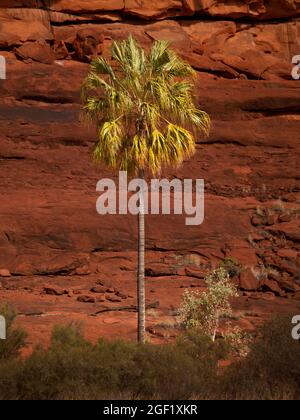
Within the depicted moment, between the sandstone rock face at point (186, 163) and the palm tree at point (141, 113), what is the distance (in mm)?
9322

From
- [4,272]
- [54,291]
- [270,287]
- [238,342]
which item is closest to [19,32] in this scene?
[4,272]

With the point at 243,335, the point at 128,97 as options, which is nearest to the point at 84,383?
the point at 128,97

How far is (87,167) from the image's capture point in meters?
29.5

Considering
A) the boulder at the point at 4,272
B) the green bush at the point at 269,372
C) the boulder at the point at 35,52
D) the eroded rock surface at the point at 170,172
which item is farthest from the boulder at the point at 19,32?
the green bush at the point at 269,372

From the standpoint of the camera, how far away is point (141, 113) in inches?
504

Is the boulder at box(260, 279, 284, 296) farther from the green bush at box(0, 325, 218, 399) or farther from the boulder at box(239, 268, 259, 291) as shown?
the green bush at box(0, 325, 218, 399)

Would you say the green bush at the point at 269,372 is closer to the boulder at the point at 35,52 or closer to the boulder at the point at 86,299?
the boulder at the point at 86,299

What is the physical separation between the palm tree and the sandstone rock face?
9322 millimetres

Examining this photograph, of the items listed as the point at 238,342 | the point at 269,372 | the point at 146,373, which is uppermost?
the point at 146,373

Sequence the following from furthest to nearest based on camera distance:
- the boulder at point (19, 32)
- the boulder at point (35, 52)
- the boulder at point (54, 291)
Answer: the boulder at point (19, 32)
the boulder at point (35, 52)
the boulder at point (54, 291)

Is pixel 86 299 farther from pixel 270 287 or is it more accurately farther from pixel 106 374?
pixel 106 374

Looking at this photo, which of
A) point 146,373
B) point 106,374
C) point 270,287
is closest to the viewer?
point 106,374

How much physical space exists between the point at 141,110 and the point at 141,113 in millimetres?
64

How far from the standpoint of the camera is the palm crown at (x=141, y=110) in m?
12.6
